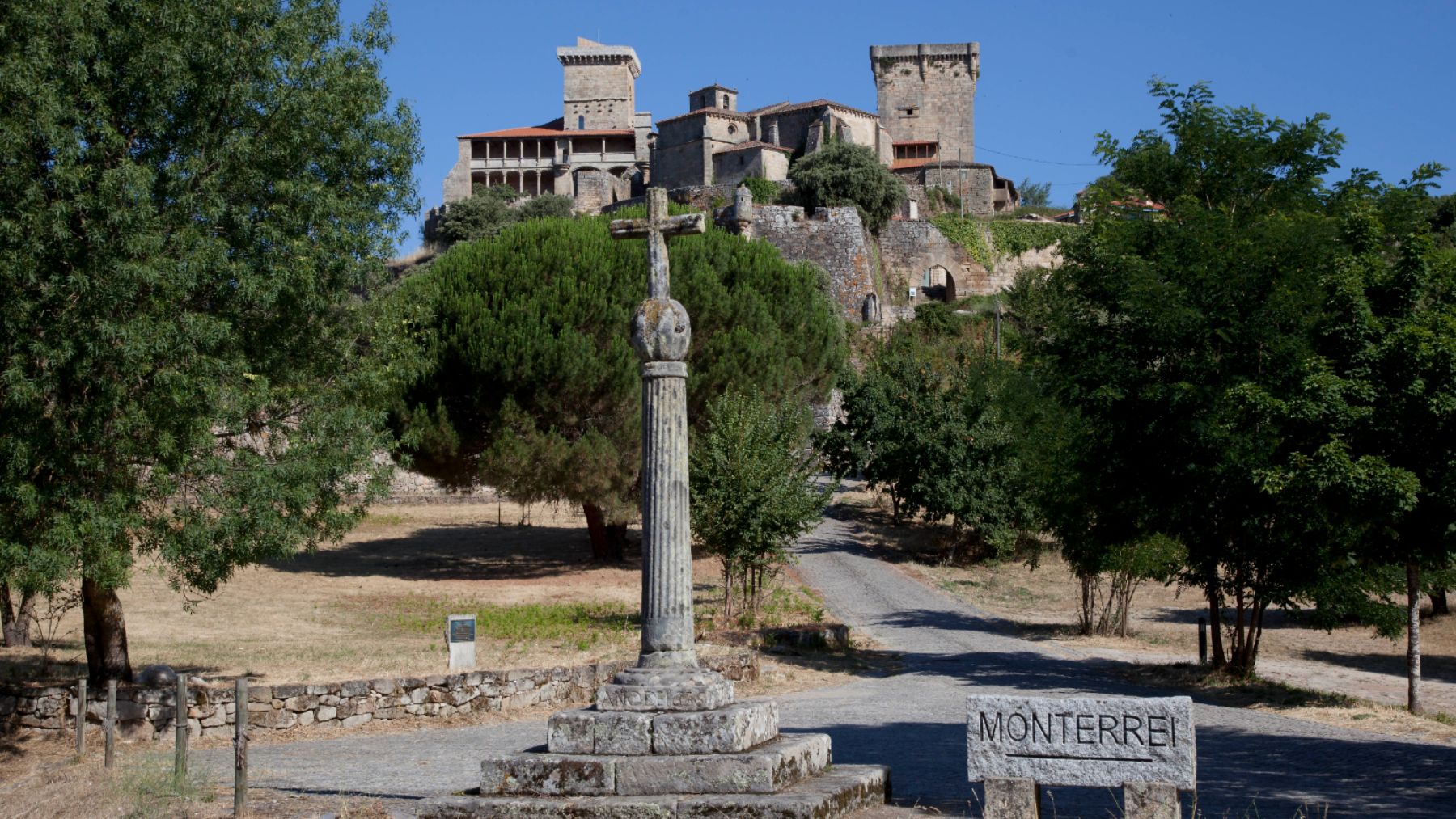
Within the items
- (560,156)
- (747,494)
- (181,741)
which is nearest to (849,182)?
(560,156)

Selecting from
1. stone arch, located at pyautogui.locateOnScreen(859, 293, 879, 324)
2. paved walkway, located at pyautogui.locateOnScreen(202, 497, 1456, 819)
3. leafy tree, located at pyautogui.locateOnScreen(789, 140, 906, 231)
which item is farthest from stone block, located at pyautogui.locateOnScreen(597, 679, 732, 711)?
leafy tree, located at pyautogui.locateOnScreen(789, 140, 906, 231)

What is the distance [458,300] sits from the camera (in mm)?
27453

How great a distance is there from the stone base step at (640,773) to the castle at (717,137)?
59.6 metres

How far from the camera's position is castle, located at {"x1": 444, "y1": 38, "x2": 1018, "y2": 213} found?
2849 inches

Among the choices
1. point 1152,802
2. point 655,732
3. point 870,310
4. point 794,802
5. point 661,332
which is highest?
point 870,310

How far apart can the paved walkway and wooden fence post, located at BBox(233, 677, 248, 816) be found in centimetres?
99

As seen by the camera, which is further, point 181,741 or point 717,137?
point 717,137

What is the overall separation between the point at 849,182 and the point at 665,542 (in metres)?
56.2

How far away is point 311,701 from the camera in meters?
13.7

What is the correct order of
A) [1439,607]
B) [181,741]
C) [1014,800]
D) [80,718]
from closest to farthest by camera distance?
[1014,800], [181,741], [80,718], [1439,607]

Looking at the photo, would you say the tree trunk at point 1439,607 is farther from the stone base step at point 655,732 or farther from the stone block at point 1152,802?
the stone base step at point 655,732

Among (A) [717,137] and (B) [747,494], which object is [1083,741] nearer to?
(B) [747,494]

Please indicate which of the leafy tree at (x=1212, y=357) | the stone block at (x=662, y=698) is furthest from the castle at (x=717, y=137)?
the stone block at (x=662, y=698)

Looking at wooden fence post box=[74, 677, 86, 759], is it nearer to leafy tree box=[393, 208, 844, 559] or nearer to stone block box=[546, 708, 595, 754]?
stone block box=[546, 708, 595, 754]
